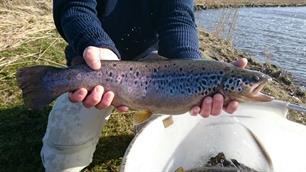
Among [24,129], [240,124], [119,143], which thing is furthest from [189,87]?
[24,129]

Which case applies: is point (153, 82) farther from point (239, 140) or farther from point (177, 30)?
point (239, 140)

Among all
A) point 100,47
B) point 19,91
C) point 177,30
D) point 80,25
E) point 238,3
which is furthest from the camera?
point 238,3

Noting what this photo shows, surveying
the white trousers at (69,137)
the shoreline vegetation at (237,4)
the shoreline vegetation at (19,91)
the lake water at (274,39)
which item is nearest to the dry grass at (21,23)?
the shoreline vegetation at (19,91)

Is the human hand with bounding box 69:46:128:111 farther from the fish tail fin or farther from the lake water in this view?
the lake water

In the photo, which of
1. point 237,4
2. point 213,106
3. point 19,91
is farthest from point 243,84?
point 237,4

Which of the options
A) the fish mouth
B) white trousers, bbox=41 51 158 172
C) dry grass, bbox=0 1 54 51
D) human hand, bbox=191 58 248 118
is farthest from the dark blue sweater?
dry grass, bbox=0 1 54 51

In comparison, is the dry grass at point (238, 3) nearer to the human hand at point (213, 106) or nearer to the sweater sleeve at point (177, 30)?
the sweater sleeve at point (177, 30)
